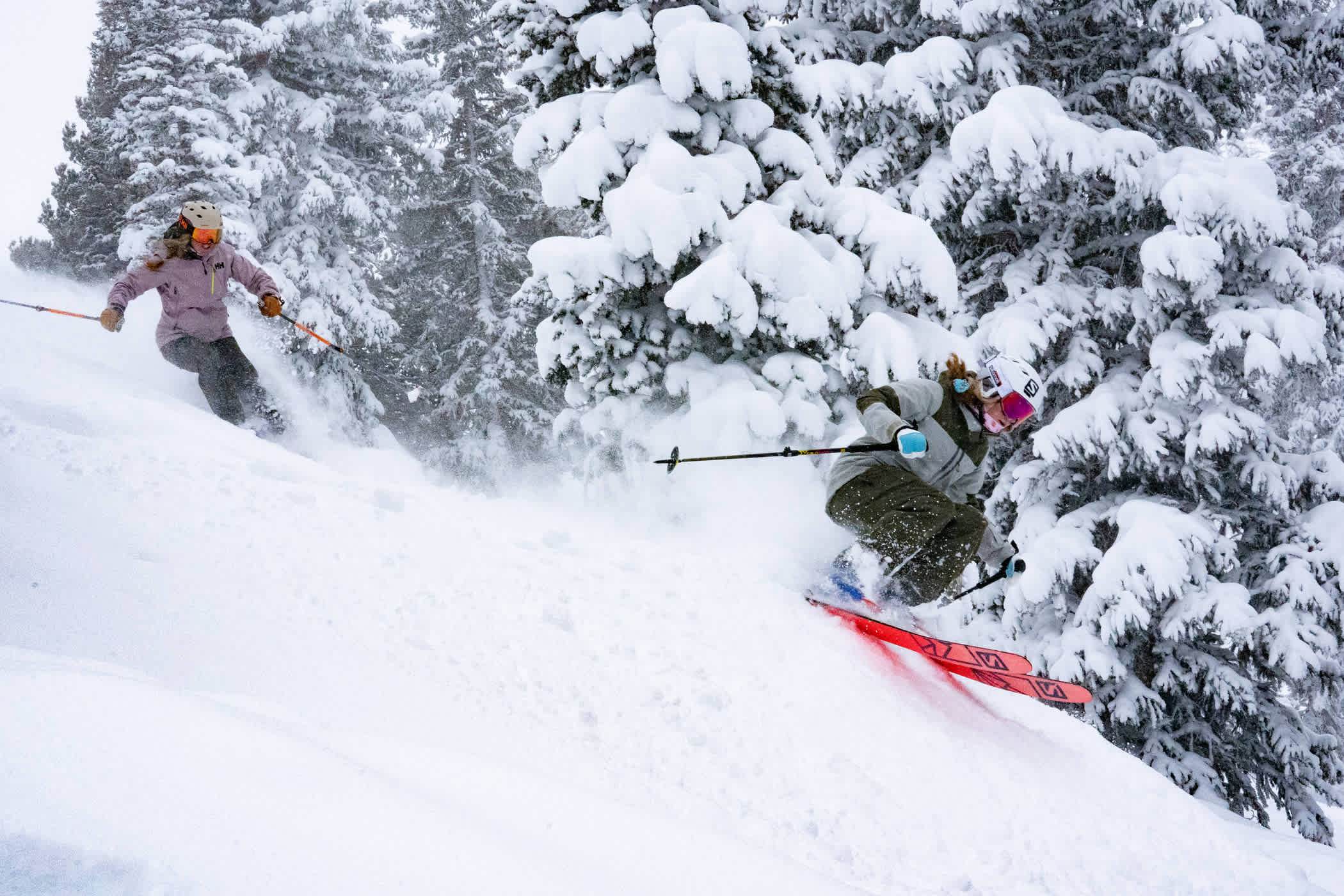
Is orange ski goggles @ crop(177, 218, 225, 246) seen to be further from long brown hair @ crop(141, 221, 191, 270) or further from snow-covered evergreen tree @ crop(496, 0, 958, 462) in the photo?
snow-covered evergreen tree @ crop(496, 0, 958, 462)

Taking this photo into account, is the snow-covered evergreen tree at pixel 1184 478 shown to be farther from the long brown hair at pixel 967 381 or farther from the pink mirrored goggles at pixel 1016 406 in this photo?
the pink mirrored goggles at pixel 1016 406

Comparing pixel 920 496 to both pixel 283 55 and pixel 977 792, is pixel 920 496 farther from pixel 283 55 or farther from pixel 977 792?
pixel 283 55

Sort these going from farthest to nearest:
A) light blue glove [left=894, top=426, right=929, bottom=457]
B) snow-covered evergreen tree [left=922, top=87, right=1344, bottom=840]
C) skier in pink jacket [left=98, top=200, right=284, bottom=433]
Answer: skier in pink jacket [left=98, top=200, right=284, bottom=433], snow-covered evergreen tree [left=922, top=87, right=1344, bottom=840], light blue glove [left=894, top=426, right=929, bottom=457]

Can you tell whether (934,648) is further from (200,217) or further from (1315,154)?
(1315,154)

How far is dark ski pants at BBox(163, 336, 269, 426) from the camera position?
828 cm

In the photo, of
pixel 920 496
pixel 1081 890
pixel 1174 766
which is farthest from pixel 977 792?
pixel 1174 766

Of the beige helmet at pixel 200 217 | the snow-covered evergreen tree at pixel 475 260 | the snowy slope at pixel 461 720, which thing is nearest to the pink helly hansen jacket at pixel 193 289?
the beige helmet at pixel 200 217

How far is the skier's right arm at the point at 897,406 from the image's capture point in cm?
480

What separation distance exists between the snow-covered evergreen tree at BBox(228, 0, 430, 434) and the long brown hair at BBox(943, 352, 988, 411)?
12.4 m

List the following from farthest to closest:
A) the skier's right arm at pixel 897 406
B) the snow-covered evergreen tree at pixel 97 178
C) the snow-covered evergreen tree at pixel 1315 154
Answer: the snow-covered evergreen tree at pixel 97 178 → the snow-covered evergreen tree at pixel 1315 154 → the skier's right arm at pixel 897 406

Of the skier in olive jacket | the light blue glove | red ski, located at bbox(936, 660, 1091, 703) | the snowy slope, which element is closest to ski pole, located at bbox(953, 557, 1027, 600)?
the skier in olive jacket

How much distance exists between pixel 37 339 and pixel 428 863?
33.1 feet

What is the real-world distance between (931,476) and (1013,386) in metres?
0.83

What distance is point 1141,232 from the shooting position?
8.73m
